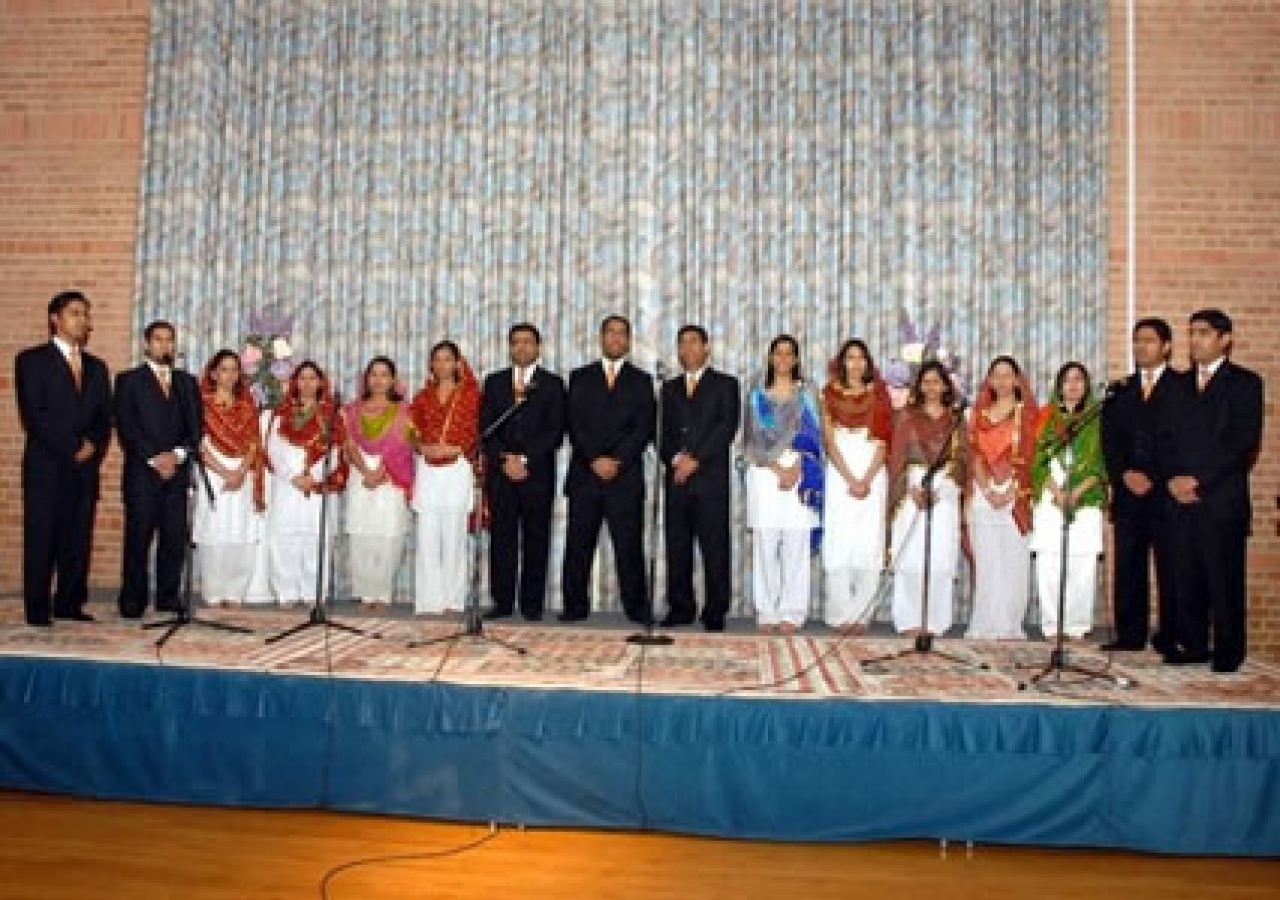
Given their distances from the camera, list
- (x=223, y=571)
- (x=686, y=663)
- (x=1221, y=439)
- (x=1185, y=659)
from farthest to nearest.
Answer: (x=223, y=571)
(x=1185, y=659)
(x=1221, y=439)
(x=686, y=663)

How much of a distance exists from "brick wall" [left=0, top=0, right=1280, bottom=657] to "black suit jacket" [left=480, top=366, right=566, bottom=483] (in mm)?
2732

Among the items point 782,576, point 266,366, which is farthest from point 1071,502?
point 266,366

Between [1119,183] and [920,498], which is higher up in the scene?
[1119,183]

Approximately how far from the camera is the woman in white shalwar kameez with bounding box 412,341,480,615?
231 inches

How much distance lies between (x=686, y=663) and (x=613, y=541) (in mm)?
1644

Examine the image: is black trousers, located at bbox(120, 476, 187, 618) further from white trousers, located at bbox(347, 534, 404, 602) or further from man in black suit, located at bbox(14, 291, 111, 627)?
white trousers, located at bbox(347, 534, 404, 602)

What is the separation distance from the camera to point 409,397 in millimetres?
7023

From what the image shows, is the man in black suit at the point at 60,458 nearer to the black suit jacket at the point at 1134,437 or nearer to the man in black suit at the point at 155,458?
the man in black suit at the point at 155,458

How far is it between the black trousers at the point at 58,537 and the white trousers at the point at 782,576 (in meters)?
3.34

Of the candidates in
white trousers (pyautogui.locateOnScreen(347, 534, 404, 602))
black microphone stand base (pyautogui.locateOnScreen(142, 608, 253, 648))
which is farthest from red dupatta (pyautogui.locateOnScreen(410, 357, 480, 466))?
black microphone stand base (pyautogui.locateOnScreen(142, 608, 253, 648))

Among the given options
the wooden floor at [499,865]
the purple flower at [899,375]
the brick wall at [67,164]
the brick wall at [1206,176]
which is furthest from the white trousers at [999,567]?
the brick wall at [67,164]

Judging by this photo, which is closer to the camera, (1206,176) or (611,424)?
(611,424)

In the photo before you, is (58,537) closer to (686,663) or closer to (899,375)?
(686,663)

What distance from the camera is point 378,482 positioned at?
606 cm
